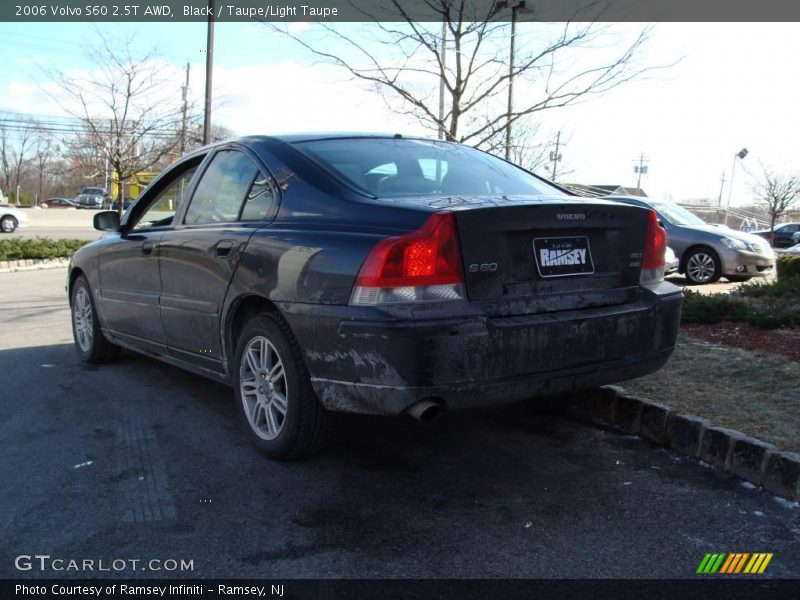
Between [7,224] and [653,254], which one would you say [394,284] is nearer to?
[653,254]

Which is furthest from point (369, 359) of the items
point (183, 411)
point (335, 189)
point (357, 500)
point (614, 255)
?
point (183, 411)

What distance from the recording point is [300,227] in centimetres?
363

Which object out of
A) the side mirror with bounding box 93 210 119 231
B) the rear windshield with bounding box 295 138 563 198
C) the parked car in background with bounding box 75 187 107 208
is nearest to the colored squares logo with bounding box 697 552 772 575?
the rear windshield with bounding box 295 138 563 198

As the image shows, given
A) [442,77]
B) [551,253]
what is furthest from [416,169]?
[442,77]

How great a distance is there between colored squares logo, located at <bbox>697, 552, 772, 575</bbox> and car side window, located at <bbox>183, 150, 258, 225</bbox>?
9.71 ft

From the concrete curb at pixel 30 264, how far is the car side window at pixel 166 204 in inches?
443

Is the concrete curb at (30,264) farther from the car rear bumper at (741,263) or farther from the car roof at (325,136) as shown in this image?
the car rear bumper at (741,263)

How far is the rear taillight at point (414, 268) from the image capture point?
3.14 metres

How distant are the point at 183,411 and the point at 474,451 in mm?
2005

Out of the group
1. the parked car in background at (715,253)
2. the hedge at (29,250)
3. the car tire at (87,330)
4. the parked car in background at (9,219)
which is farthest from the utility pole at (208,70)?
the parked car in background at (9,219)

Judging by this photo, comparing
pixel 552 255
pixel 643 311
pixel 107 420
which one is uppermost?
pixel 552 255

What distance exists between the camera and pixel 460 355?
311cm

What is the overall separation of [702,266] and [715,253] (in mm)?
307
